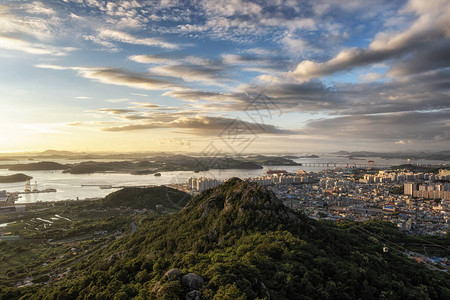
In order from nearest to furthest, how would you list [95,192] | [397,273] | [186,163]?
[397,273] < [95,192] < [186,163]

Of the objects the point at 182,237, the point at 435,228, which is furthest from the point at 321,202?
the point at 182,237

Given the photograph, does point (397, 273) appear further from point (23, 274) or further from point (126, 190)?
point (126, 190)

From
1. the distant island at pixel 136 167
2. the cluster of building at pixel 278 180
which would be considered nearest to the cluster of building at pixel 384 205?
the cluster of building at pixel 278 180

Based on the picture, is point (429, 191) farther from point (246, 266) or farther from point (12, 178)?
point (12, 178)

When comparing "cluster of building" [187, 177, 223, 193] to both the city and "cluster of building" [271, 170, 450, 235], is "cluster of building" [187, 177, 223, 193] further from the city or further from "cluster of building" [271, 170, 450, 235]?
"cluster of building" [271, 170, 450, 235]

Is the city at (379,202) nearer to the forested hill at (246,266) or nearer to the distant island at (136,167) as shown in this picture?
the forested hill at (246,266)

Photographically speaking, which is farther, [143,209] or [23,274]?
[143,209]

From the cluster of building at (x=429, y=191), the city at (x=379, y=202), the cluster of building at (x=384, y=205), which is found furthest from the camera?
the cluster of building at (x=429, y=191)

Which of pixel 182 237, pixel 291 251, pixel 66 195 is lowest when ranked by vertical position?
pixel 66 195

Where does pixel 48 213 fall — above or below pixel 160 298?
below

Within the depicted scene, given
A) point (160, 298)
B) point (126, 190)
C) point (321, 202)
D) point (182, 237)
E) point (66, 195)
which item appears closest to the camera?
point (160, 298)
